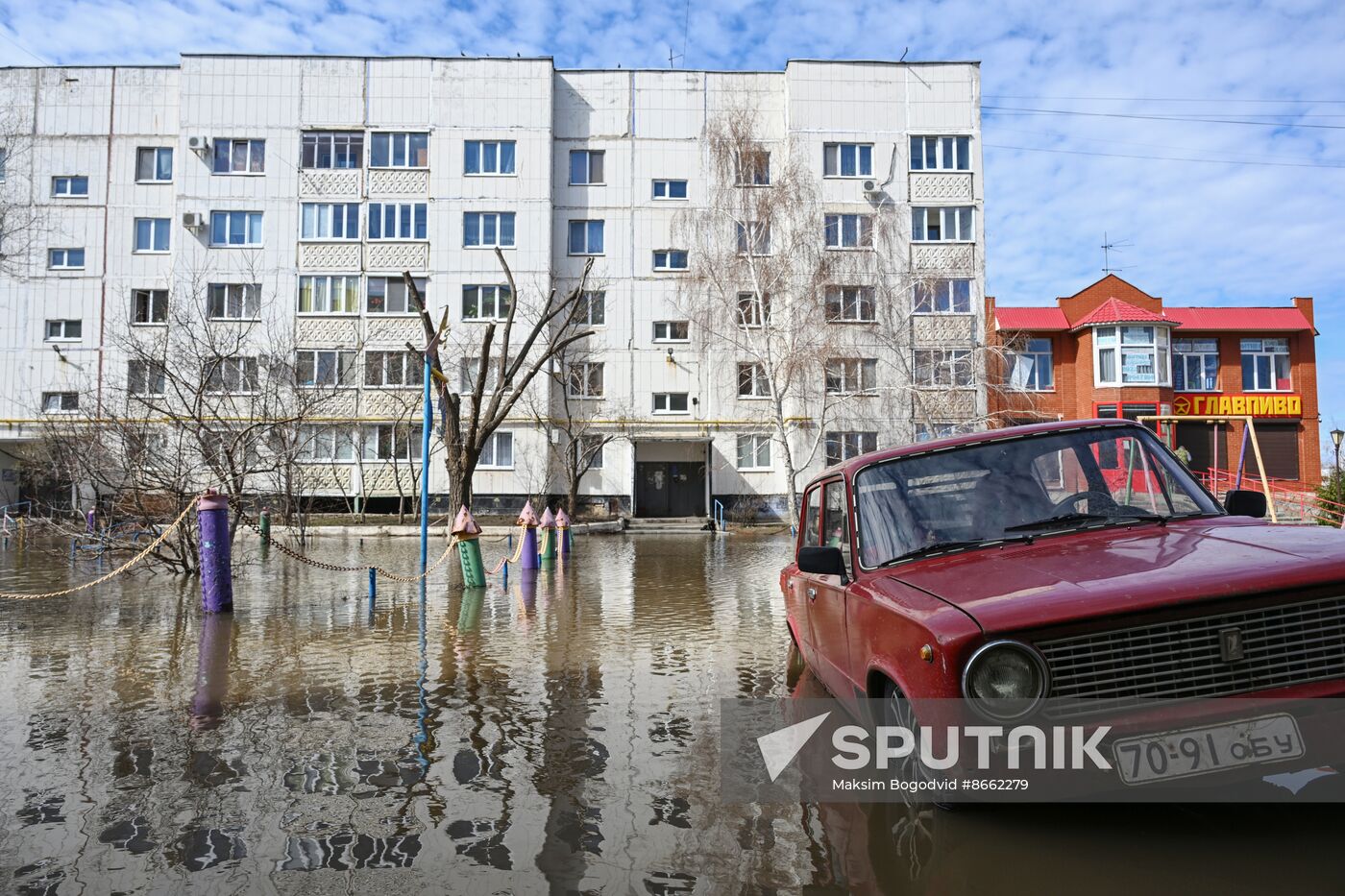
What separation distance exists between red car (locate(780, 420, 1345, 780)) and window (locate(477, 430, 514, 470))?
3221cm

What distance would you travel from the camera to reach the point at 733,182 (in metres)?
35.7

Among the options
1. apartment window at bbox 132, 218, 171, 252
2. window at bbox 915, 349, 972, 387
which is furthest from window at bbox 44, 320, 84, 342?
window at bbox 915, 349, 972, 387

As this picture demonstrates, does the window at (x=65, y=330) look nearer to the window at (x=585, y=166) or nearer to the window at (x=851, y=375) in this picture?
the window at (x=585, y=166)

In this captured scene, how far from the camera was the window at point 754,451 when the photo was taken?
122ft

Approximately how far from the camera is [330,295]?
3722 centimetres

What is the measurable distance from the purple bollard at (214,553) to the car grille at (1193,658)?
967 centimetres

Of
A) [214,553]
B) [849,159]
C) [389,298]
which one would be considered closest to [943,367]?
[849,159]

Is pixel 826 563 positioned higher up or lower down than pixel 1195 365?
lower down

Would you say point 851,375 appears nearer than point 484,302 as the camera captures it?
Yes

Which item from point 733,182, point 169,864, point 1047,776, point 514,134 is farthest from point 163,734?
point 514,134

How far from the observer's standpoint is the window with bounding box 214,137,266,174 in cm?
3759

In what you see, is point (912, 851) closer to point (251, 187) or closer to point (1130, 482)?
point (1130, 482)

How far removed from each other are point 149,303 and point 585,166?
19.4 metres

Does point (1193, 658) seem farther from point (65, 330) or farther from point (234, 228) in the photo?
point (65, 330)
